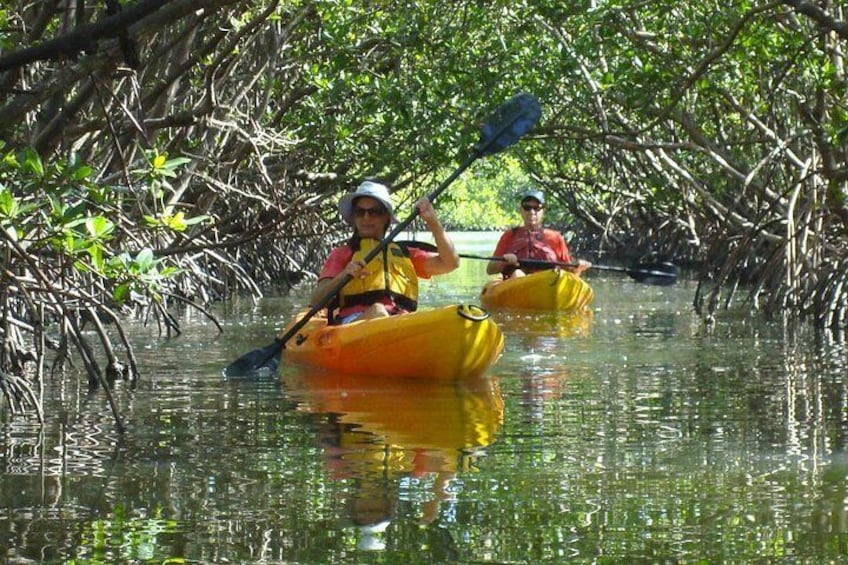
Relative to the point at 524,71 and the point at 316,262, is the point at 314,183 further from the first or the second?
the point at 316,262

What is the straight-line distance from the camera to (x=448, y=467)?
19.5 ft

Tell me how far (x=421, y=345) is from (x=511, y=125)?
1.77m

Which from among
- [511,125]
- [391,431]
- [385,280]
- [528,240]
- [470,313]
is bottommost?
[391,431]

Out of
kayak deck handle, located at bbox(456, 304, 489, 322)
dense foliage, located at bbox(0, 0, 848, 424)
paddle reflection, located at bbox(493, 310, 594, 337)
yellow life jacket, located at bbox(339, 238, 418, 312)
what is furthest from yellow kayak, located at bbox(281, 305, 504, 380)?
paddle reflection, located at bbox(493, 310, 594, 337)

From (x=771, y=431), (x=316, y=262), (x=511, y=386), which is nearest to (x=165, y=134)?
(x=511, y=386)

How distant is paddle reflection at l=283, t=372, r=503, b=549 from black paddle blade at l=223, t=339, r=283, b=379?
0.14 meters

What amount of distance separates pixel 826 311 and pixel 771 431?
5.00m

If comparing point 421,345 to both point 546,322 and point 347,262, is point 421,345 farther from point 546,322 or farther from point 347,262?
point 546,322

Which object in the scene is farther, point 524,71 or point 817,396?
point 524,71

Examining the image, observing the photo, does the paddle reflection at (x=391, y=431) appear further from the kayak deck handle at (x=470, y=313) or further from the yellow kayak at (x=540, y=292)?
the yellow kayak at (x=540, y=292)

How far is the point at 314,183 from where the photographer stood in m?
17.5

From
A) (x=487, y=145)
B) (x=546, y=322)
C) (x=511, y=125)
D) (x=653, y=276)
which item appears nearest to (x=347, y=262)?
(x=487, y=145)

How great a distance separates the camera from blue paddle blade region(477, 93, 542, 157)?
10047 mm

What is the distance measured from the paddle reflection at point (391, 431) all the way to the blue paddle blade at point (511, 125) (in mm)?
1537
